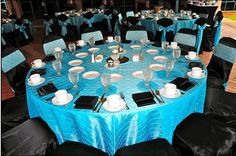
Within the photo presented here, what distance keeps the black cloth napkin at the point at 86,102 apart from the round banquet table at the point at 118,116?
0.13ft

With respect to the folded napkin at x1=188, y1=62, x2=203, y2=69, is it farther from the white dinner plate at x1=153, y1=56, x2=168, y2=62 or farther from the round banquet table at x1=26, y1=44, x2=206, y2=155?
the white dinner plate at x1=153, y1=56, x2=168, y2=62

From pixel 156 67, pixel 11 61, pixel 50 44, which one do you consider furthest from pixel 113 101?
pixel 50 44

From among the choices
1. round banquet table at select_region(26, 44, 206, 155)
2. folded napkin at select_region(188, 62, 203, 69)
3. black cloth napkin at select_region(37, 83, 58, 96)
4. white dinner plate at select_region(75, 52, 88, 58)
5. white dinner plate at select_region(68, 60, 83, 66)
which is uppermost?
white dinner plate at select_region(75, 52, 88, 58)

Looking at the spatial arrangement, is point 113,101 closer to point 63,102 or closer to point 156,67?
point 63,102

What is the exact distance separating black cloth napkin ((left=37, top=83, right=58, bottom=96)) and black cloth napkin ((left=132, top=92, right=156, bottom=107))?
82 centimetres

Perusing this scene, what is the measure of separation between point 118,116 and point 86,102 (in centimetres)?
32

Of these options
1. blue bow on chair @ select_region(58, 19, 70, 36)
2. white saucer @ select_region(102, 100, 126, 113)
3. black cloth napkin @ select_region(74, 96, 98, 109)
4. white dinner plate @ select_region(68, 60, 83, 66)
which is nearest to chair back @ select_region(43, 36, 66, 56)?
white dinner plate @ select_region(68, 60, 83, 66)

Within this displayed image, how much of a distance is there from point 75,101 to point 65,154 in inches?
17.7

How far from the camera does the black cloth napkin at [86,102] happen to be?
168 cm

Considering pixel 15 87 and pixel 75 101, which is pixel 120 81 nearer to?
pixel 75 101

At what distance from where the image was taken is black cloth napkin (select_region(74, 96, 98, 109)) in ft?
5.50

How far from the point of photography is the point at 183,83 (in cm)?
195

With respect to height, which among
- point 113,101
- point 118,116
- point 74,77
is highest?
point 74,77

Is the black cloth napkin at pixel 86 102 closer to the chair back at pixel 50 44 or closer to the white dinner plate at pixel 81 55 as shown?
the white dinner plate at pixel 81 55
